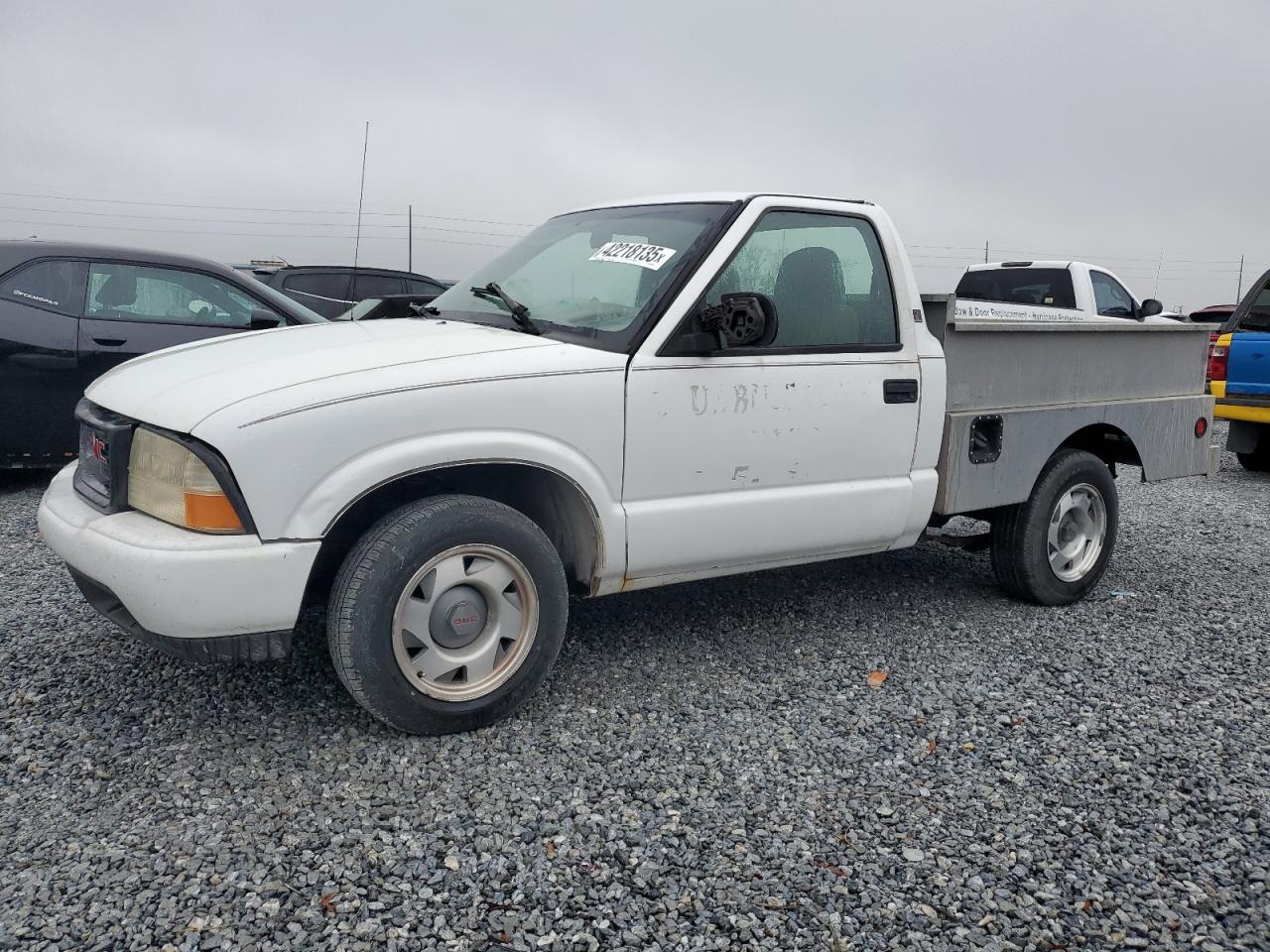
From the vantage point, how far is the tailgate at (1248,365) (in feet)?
29.1

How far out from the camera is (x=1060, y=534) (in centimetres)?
502

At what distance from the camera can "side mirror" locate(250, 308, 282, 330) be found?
20.2ft

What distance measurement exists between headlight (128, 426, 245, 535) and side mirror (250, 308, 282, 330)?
9.97 ft

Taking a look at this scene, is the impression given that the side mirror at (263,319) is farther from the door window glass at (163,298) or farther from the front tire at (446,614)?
the front tire at (446,614)

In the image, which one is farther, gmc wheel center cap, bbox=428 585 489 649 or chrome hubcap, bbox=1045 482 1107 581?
chrome hubcap, bbox=1045 482 1107 581

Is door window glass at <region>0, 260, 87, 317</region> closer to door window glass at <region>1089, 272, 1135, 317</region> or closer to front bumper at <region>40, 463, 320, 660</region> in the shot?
front bumper at <region>40, 463, 320, 660</region>

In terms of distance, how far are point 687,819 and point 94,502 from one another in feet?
6.87

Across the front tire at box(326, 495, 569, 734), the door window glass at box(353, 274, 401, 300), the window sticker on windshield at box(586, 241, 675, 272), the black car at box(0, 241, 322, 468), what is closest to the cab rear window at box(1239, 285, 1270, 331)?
the window sticker on windshield at box(586, 241, 675, 272)

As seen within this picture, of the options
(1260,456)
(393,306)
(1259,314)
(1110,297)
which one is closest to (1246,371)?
(1259,314)

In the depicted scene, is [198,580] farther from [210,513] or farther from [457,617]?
[457,617]

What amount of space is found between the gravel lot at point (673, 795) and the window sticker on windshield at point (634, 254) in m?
1.54

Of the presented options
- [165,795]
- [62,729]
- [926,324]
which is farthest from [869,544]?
[62,729]

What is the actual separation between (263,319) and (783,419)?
12.4ft

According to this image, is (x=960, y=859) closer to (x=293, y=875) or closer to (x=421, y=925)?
(x=421, y=925)
